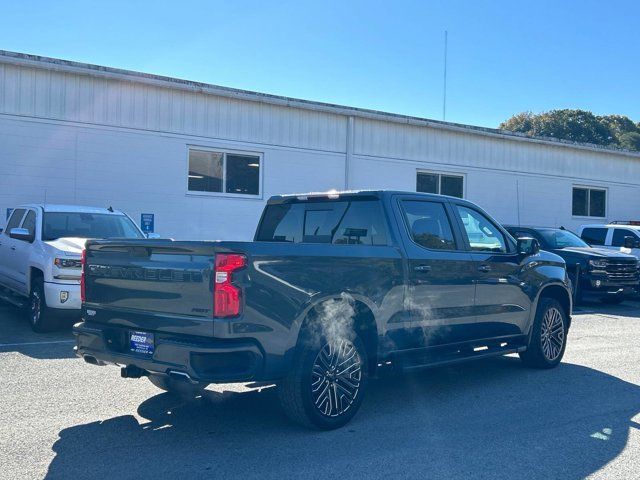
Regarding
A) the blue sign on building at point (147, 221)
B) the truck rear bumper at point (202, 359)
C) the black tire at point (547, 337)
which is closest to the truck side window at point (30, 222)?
the blue sign on building at point (147, 221)

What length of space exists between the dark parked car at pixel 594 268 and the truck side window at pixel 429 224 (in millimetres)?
7562

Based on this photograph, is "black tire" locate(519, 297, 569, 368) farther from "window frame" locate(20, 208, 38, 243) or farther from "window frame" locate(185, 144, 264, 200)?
"window frame" locate(185, 144, 264, 200)

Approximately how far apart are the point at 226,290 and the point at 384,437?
178 centimetres

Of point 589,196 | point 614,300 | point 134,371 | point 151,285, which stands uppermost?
point 589,196

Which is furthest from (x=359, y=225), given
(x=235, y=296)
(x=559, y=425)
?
(x=559, y=425)

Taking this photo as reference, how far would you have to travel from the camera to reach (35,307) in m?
9.84

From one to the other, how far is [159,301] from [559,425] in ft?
11.5

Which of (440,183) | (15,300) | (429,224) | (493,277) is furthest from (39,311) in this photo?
(440,183)

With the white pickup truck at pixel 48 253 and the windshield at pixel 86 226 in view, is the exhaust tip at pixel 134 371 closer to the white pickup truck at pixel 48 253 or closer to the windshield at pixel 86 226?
the white pickup truck at pixel 48 253

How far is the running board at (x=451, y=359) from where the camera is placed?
247 inches

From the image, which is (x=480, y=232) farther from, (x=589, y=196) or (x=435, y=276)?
(x=589, y=196)

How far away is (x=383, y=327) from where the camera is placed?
19.8 ft

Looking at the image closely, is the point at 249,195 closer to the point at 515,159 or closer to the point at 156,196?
the point at 156,196

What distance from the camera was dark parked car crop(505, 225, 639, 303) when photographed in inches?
561
